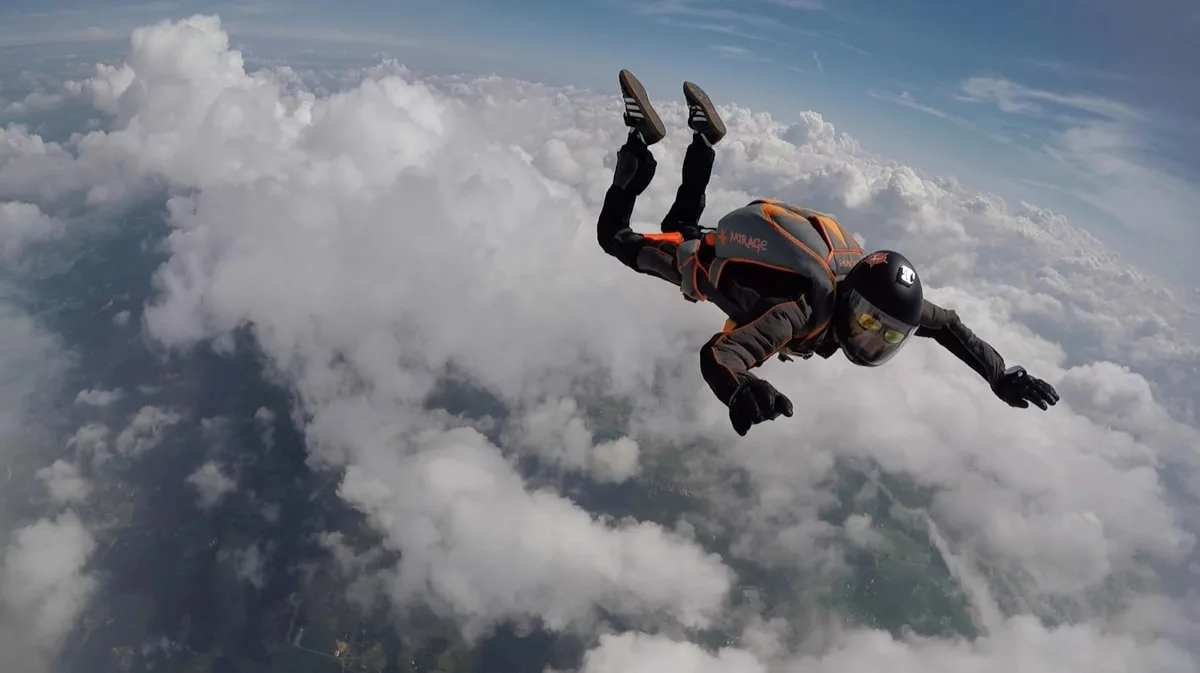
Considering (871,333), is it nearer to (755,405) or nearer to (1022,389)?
(755,405)

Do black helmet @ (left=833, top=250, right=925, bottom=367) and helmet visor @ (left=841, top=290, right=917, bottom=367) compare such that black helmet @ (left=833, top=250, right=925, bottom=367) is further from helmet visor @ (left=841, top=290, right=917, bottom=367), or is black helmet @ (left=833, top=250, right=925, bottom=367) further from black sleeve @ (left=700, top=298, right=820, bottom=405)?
black sleeve @ (left=700, top=298, right=820, bottom=405)

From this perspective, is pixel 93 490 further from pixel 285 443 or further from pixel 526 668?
pixel 526 668

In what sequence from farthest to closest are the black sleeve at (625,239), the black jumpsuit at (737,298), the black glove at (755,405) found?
the black sleeve at (625,239) < the black jumpsuit at (737,298) < the black glove at (755,405)

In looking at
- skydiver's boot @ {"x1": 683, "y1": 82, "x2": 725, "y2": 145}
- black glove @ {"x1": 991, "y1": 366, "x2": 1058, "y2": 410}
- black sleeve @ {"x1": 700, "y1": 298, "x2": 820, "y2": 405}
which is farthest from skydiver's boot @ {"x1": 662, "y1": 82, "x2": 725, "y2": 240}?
black glove @ {"x1": 991, "y1": 366, "x2": 1058, "y2": 410}

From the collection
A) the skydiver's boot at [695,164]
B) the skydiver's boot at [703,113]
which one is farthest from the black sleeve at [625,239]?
the skydiver's boot at [703,113]

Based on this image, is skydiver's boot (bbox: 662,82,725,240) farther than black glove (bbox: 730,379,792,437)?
Yes

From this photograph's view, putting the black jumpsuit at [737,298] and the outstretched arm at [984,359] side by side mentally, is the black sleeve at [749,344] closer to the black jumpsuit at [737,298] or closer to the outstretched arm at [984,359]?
the black jumpsuit at [737,298]
